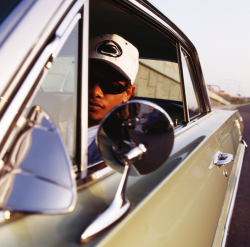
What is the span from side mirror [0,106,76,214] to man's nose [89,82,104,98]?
3.70ft

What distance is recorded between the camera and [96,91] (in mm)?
1848

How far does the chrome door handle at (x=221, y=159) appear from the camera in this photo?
1.99 meters

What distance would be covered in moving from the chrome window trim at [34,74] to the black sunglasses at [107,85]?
2.59ft

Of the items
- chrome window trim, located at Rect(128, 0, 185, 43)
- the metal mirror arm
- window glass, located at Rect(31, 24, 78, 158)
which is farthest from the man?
the metal mirror arm

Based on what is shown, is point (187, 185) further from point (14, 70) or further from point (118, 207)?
point (14, 70)

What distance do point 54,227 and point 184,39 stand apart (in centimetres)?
203

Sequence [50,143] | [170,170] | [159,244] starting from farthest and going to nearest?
[170,170] → [159,244] → [50,143]

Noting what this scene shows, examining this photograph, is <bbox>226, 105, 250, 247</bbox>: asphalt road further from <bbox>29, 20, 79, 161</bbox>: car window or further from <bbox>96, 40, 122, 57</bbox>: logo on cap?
<bbox>29, 20, 79, 161</bbox>: car window

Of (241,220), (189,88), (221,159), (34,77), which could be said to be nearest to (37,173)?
(34,77)

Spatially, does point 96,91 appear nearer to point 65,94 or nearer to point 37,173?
point 65,94

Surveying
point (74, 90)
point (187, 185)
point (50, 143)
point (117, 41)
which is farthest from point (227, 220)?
point (50, 143)

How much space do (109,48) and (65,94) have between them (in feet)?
2.54

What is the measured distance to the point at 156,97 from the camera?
13.9 feet

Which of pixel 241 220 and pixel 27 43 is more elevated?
pixel 27 43
